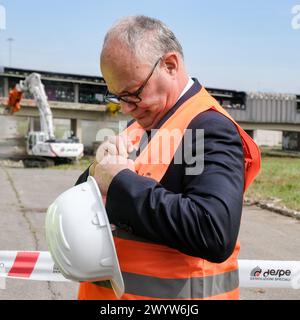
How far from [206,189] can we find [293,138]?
75.3 metres

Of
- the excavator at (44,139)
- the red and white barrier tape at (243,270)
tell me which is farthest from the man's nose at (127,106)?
the excavator at (44,139)

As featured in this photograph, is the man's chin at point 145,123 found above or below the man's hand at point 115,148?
above

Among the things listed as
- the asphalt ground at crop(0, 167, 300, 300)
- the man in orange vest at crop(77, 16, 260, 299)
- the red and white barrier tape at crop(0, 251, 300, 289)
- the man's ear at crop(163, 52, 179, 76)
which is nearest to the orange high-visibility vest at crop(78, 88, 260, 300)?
the man in orange vest at crop(77, 16, 260, 299)

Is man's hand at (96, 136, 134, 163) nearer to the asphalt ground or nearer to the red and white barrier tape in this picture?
the red and white barrier tape

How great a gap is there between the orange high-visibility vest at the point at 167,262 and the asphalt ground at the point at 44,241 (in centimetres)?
414

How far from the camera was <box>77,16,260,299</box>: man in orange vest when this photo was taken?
4.30 feet

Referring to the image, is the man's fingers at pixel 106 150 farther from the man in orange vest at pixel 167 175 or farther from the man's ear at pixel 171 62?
the man's ear at pixel 171 62

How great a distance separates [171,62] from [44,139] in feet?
98.0

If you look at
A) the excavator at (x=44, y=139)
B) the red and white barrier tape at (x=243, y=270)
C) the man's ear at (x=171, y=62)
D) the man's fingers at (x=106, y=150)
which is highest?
the man's ear at (x=171, y=62)

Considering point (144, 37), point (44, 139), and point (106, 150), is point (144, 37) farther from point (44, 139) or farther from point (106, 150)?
point (44, 139)

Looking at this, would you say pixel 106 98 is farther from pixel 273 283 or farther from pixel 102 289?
pixel 273 283

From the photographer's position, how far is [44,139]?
3064 cm

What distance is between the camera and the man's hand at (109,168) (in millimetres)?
1415
